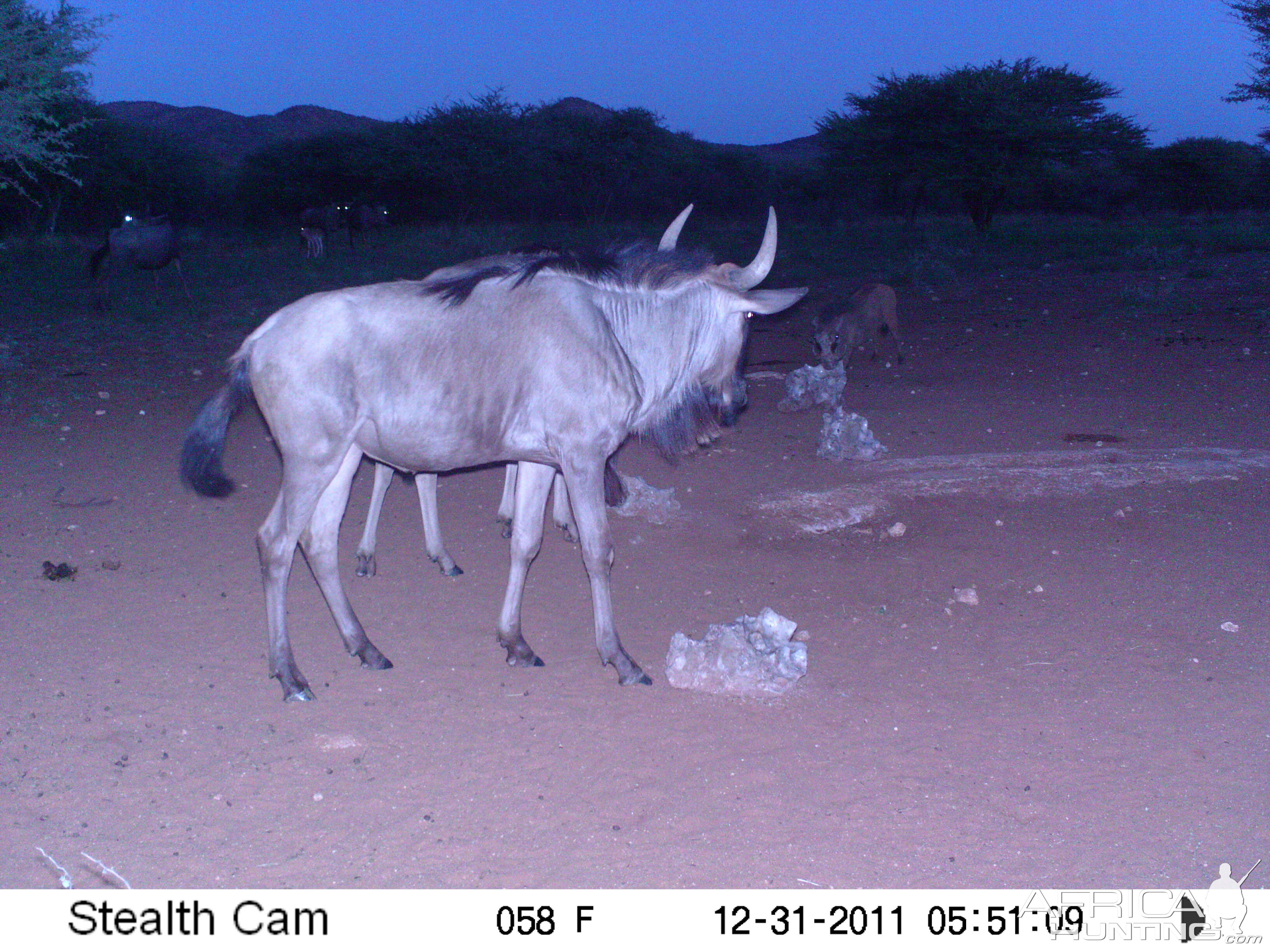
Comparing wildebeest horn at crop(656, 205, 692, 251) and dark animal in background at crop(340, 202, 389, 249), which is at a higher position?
dark animal in background at crop(340, 202, 389, 249)

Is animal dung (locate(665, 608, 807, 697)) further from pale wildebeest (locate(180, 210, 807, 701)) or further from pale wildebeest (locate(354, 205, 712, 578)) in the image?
pale wildebeest (locate(354, 205, 712, 578))

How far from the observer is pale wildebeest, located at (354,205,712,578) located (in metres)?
5.15

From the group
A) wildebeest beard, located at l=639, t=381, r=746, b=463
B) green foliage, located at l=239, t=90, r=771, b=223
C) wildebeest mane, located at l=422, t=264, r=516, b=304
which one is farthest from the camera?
green foliage, located at l=239, t=90, r=771, b=223

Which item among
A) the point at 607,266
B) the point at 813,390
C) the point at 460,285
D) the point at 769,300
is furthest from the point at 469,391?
the point at 813,390

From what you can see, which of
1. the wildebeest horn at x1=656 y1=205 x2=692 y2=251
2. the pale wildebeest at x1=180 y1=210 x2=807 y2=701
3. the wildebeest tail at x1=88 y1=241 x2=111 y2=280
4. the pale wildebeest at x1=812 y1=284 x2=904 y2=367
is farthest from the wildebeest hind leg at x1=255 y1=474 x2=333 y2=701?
the wildebeest tail at x1=88 y1=241 x2=111 y2=280

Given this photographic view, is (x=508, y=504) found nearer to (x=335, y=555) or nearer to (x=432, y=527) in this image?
(x=432, y=527)

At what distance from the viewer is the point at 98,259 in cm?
1669

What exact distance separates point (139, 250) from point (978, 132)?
21907 mm

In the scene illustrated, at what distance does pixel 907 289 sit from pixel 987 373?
6379 mm

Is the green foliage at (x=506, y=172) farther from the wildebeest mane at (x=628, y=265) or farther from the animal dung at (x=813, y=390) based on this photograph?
the wildebeest mane at (x=628, y=265)

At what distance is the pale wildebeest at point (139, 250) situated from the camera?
16734 mm

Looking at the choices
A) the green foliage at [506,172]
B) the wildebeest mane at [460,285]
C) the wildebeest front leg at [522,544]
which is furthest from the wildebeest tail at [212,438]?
the green foliage at [506,172]

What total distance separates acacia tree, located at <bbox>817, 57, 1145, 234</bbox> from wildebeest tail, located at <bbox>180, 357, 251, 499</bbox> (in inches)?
1009

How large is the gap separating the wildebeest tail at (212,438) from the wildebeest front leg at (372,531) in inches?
48.2
